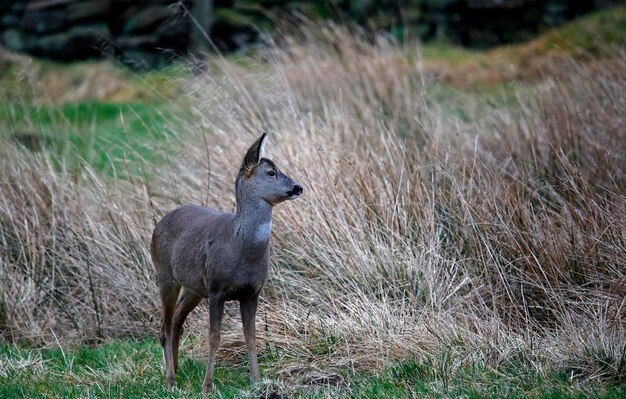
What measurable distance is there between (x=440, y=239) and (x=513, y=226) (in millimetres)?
673

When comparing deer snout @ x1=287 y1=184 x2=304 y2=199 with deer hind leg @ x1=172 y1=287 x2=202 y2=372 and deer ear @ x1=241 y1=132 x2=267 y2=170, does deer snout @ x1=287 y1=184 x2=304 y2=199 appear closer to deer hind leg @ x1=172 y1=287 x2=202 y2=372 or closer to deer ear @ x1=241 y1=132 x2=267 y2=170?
deer ear @ x1=241 y1=132 x2=267 y2=170

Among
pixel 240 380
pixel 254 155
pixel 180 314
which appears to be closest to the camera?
pixel 254 155

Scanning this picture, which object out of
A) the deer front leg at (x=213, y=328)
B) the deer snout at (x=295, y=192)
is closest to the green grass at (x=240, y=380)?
the deer front leg at (x=213, y=328)

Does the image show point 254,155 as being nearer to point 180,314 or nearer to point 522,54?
point 180,314

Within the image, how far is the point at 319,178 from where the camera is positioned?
786 centimetres

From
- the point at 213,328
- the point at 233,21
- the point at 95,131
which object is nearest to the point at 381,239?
the point at 213,328

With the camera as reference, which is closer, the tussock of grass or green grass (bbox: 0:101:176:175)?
green grass (bbox: 0:101:176:175)

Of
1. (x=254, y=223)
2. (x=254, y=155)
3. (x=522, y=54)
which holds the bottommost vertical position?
(x=522, y=54)

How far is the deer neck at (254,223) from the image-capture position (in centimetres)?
568

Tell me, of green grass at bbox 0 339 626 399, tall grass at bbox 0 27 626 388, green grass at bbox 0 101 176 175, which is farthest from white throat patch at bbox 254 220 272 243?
green grass at bbox 0 101 176 175

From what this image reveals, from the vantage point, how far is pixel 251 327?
586 cm

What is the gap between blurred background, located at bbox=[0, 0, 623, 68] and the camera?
66.4 ft

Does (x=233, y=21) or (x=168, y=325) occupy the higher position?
(x=168, y=325)

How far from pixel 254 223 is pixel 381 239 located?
192 centimetres
